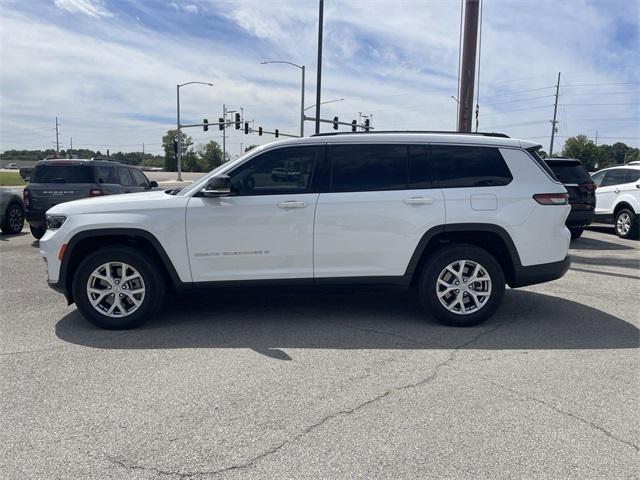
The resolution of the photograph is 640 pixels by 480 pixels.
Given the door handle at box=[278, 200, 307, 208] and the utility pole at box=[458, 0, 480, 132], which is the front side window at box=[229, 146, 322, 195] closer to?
the door handle at box=[278, 200, 307, 208]

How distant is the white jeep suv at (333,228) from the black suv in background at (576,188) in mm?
5596

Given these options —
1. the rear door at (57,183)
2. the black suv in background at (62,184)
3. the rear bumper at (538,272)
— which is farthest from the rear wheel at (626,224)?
the rear door at (57,183)

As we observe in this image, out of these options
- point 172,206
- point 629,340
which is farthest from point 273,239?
point 629,340

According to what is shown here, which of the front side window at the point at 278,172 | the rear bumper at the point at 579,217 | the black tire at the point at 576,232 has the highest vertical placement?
the front side window at the point at 278,172

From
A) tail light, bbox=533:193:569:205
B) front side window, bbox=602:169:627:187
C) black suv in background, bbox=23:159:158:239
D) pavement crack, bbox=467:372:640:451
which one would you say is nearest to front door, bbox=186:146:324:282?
pavement crack, bbox=467:372:640:451

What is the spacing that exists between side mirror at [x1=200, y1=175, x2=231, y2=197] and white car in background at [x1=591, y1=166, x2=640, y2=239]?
416 inches

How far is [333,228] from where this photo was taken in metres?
4.81

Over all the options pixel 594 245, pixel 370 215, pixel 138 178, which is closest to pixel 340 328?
pixel 370 215

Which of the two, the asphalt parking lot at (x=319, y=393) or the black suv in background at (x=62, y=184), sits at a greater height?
the black suv in background at (x=62, y=184)

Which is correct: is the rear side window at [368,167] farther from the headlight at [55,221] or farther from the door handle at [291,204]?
the headlight at [55,221]

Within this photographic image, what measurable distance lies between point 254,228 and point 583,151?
76.4 metres

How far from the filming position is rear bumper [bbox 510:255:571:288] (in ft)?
16.3

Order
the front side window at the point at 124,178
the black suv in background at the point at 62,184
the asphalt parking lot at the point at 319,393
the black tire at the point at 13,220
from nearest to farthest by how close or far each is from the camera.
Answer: the asphalt parking lot at the point at 319,393 → the black suv in background at the point at 62,184 → the front side window at the point at 124,178 → the black tire at the point at 13,220

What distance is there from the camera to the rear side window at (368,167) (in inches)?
193
